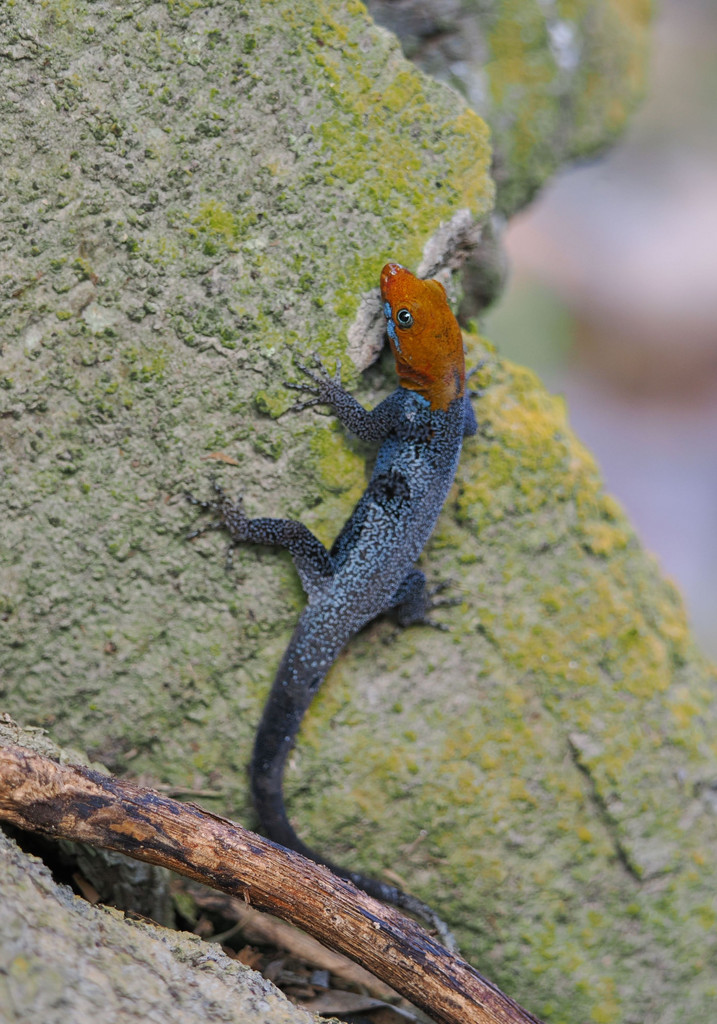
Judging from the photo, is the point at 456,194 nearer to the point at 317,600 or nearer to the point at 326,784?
the point at 317,600

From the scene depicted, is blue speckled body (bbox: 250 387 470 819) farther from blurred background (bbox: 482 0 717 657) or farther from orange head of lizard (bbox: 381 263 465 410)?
blurred background (bbox: 482 0 717 657)

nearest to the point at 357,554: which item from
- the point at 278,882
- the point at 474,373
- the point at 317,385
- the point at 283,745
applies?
the point at 317,385

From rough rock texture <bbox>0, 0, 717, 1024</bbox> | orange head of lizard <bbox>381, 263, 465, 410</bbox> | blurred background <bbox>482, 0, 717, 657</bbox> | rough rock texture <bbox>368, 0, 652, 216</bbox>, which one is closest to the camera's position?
rough rock texture <bbox>0, 0, 717, 1024</bbox>

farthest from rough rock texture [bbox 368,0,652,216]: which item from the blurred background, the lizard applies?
the blurred background

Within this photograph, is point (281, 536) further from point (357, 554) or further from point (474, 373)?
point (474, 373)

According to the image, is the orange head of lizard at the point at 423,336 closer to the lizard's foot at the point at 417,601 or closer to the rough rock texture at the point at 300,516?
the rough rock texture at the point at 300,516

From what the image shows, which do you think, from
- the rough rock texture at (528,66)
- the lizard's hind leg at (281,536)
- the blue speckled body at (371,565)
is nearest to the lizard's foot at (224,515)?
the lizard's hind leg at (281,536)

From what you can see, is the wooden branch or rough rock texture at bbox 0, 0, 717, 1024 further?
rough rock texture at bbox 0, 0, 717, 1024
